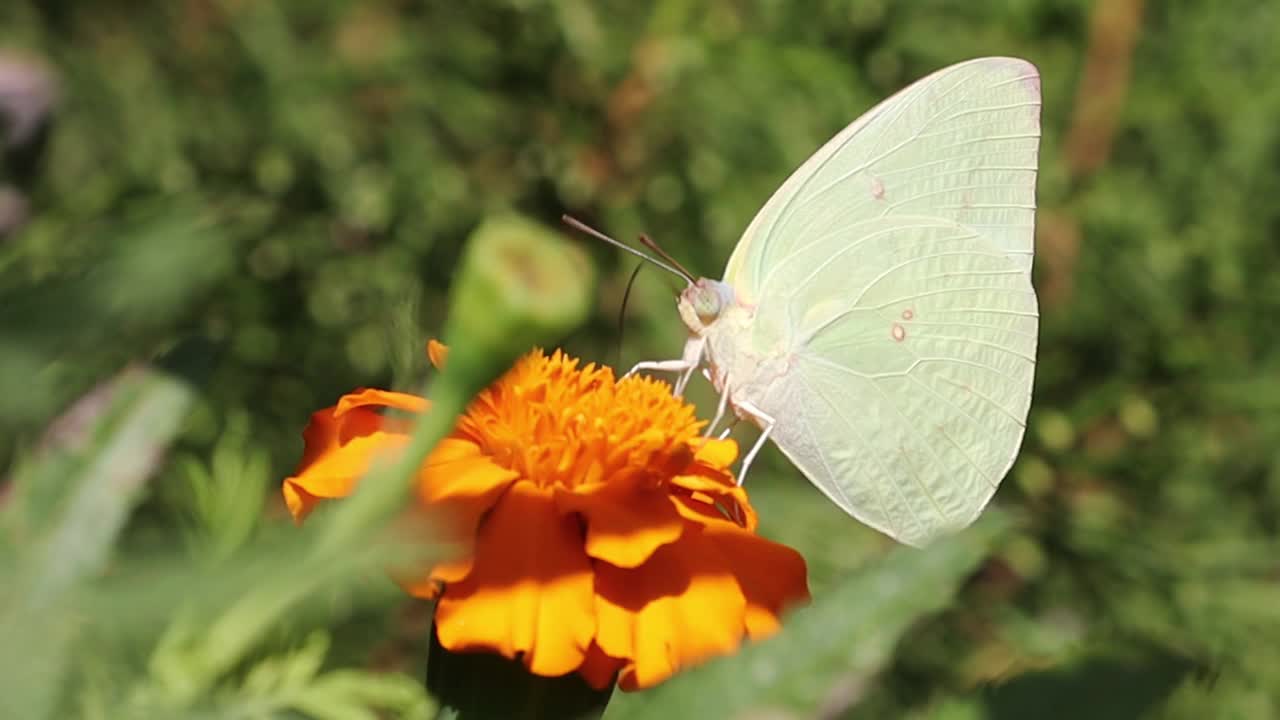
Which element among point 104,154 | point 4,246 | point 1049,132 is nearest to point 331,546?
point 4,246

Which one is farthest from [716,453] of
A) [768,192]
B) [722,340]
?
[768,192]

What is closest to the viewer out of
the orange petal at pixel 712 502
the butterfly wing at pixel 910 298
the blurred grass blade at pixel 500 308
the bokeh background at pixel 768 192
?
the blurred grass blade at pixel 500 308

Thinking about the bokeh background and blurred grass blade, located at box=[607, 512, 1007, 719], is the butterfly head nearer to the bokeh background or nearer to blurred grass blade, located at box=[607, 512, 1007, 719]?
the bokeh background

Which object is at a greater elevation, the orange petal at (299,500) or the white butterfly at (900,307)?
the orange petal at (299,500)

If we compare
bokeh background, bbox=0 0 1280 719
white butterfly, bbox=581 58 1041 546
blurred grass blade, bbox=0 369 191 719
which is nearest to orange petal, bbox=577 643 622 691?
blurred grass blade, bbox=0 369 191 719

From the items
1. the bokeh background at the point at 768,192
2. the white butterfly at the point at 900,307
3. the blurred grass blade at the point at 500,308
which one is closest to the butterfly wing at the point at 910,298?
the white butterfly at the point at 900,307

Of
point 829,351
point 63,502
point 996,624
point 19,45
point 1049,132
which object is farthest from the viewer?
point 1049,132

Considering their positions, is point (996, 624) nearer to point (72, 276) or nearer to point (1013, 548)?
point (1013, 548)

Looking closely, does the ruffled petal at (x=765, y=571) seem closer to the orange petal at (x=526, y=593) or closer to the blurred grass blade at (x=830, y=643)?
the orange petal at (x=526, y=593)
